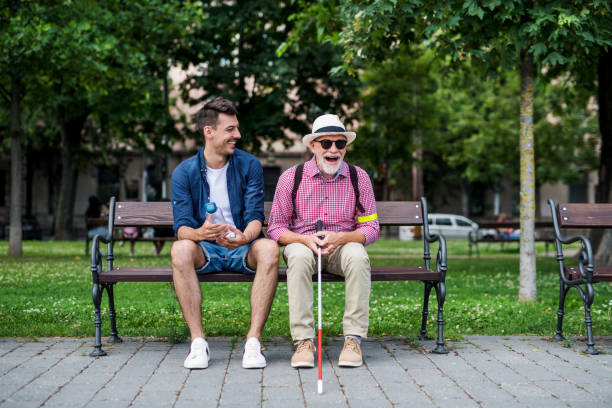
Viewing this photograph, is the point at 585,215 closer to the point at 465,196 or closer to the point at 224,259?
the point at 224,259

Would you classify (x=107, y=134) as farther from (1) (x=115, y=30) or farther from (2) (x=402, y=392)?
(2) (x=402, y=392)

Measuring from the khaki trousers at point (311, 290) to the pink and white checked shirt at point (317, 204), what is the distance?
11.8 inches

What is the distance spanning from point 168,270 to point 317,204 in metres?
1.22

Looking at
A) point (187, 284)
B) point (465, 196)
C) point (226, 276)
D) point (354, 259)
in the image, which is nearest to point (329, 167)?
point (354, 259)

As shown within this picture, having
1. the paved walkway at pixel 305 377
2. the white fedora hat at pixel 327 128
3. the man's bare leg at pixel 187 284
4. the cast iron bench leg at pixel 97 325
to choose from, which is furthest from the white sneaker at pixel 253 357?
the white fedora hat at pixel 327 128

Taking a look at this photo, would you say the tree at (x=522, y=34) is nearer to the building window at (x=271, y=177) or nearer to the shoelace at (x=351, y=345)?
the shoelace at (x=351, y=345)

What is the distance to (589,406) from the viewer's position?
3748mm

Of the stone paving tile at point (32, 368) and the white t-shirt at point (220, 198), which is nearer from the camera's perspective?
the stone paving tile at point (32, 368)

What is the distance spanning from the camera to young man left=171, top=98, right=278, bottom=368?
4.88 m

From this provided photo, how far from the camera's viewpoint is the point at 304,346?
15.4 ft

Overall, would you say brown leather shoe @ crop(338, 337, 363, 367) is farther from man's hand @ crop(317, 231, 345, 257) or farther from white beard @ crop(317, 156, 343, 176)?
white beard @ crop(317, 156, 343, 176)

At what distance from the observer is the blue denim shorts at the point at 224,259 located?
16.6ft

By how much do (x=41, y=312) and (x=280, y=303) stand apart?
2.47 m

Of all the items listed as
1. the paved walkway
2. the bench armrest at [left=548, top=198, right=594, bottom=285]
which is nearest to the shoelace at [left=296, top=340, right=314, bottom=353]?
the paved walkway
